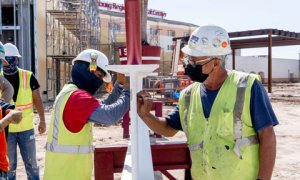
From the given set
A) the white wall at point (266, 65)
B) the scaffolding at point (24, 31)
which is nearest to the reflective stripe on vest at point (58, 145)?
the scaffolding at point (24, 31)

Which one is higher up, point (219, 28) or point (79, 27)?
point (79, 27)

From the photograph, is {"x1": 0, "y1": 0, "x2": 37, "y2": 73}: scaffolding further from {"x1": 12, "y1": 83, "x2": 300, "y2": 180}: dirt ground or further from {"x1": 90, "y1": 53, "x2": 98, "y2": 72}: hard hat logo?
{"x1": 90, "y1": 53, "x2": 98, "y2": 72}: hard hat logo

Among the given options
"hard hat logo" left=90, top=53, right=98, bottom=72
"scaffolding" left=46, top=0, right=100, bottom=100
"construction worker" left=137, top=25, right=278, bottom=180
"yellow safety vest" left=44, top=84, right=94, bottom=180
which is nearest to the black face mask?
"construction worker" left=137, top=25, right=278, bottom=180

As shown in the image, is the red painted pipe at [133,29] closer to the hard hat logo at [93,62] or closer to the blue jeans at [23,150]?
the hard hat logo at [93,62]

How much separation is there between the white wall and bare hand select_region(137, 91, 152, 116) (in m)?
40.4

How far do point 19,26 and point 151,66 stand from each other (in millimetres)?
14056

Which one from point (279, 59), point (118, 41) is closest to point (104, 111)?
point (118, 41)

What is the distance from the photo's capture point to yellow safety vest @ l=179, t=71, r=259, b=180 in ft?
6.50

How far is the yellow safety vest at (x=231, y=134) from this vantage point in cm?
198

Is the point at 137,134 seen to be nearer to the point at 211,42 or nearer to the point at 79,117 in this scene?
the point at 79,117

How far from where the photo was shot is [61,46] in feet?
70.3

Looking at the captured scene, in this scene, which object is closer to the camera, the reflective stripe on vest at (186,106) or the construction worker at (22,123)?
the reflective stripe on vest at (186,106)

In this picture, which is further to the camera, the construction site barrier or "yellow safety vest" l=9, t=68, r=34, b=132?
"yellow safety vest" l=9, t=68, r=34, b=132

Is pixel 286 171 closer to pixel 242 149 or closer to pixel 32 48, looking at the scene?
pixel 242 149
